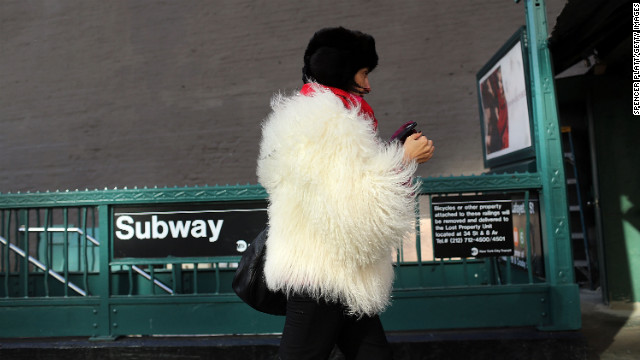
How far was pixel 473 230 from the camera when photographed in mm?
3967

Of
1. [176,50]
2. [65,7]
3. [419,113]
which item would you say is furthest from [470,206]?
[65,7]

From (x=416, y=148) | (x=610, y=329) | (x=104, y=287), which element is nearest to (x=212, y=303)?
(x=104, y=287)

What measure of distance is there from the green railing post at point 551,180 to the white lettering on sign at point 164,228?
8.31ft

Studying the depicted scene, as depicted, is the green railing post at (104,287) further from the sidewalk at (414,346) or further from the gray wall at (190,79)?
the gray wall at (190,79)

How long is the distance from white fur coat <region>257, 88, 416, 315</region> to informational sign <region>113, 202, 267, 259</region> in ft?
6.73

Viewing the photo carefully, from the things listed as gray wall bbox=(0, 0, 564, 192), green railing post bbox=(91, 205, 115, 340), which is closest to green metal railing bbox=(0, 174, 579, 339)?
green railing post bbox=(91, 205, 115, 340)

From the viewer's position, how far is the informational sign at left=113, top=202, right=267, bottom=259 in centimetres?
399

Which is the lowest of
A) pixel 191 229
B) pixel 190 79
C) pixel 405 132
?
pixel 191 229

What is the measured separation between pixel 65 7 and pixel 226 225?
636 centimetres

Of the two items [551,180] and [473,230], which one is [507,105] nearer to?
[551,180]

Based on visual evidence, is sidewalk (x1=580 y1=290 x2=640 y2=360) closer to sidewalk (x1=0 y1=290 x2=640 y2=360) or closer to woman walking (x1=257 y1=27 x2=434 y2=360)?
sidewalk (x1=0 y1=290 x2=640 y2=360)

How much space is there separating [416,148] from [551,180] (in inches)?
95.5

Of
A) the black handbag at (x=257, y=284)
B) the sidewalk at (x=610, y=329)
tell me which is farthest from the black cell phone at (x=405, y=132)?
the sidewalk at (x=610, y=329)

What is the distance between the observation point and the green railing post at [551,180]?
3867 mm
